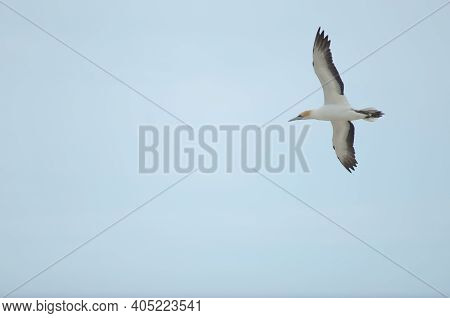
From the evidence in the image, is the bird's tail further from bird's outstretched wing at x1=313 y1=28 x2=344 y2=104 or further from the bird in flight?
bird's outstretched wing at x1=313 y1=28 x2=344 y2=104

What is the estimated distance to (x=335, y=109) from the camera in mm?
20844

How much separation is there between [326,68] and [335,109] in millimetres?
1030

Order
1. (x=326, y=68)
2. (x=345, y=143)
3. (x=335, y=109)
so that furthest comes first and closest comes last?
(x=345, y=143), (x=335, y=109), (x=326, y=68)

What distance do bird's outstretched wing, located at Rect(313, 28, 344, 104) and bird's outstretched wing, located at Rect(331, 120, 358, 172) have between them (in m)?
1.12

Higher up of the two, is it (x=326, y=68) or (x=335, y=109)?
(x=326, y=68)

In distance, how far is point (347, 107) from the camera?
20641mm

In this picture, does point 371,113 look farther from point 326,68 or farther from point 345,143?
point 345,143

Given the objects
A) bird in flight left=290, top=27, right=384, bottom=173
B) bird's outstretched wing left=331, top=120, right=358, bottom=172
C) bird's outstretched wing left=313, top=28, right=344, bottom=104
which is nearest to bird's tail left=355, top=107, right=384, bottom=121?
bird in flight left=290, top=27, right=384, bottom=173

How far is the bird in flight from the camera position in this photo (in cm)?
2025

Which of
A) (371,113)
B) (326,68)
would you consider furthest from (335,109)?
(371,113)
